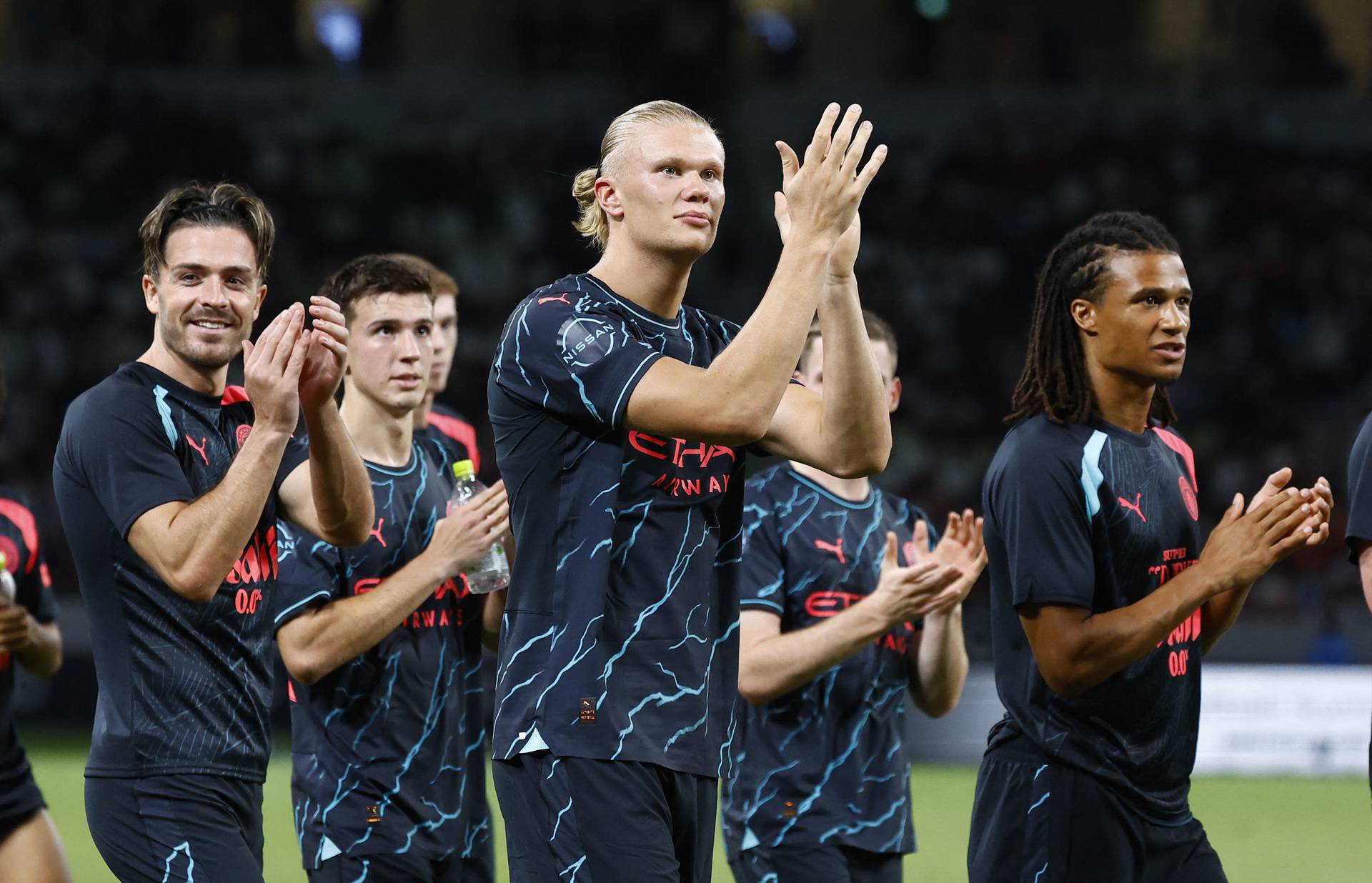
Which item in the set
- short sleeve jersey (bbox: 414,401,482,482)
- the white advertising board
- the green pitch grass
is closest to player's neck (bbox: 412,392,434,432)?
short sleeve jersey (bbox: 414,401,482,482)

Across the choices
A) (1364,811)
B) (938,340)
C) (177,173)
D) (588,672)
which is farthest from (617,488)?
(177,173)

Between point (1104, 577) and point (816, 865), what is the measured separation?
1571 mm

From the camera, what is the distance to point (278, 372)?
4.14 m

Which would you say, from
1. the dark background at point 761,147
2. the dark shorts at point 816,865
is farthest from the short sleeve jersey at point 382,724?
the dark background at point 761,147

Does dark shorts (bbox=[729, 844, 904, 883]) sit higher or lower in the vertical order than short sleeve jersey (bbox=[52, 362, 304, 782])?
lower

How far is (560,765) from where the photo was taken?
3.53 m

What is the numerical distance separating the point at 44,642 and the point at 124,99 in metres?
17.9

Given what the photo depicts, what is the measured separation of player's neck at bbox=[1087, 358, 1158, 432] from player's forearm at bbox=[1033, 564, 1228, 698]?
503 mm

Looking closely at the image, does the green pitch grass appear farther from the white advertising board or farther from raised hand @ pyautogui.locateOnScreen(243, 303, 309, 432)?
raised hand @ pyautogui.locateOnScreen(243, 303, 309, 432)

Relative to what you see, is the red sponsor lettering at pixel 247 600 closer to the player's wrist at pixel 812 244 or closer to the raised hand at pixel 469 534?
the raised hand at pixel 469 534

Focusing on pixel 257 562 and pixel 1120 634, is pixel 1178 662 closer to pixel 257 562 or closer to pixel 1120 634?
pixel 1120 634

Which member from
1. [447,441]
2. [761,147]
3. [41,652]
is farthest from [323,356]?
[761,147]

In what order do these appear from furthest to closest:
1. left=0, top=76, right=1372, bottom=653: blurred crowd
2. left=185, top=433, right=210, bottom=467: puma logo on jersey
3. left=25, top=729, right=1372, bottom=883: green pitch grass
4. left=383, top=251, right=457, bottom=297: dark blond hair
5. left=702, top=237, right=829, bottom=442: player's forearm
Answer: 1. left=0, top=76, right=1372, bottom=653: blurred crowd
2. left=25, top=729, right=1372, bottom=883: green pitch grass
3. left=383, top=251, right=457, bottom=297: dark blond hair
4. left=185, top=433, right=210, bottom=467: puma logo on jersey
5. left=702, top=237, right=829, bottom=442: player's forearm

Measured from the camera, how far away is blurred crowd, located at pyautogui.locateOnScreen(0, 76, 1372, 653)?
66.2 ft
